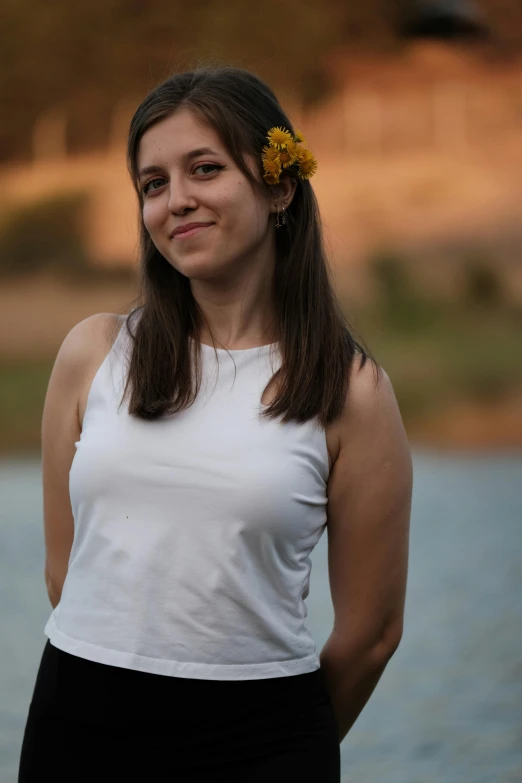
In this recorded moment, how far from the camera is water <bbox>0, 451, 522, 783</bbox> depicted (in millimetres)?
3219

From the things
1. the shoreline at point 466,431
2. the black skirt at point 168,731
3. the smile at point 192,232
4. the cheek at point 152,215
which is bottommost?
the shoreline at point 466,431

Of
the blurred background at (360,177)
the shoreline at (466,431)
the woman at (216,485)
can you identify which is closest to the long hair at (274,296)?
the woman at (216,485)

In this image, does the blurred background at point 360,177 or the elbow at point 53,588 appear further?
the blurred background at point 360,177

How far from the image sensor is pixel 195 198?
1.20 metres

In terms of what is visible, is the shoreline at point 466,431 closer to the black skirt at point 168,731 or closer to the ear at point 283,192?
the ear at point 283,192

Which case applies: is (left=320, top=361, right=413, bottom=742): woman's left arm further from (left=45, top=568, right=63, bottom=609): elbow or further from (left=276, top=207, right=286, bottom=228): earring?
(left=45, top=568, right=63, bottom=609): elbow

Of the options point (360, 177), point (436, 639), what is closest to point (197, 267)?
point (436, 639)

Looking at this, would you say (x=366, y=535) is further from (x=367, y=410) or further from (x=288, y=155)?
(x=288, y=155)

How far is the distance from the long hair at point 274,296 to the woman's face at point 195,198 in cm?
2

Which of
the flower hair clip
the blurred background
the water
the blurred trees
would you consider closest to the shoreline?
the blurred background

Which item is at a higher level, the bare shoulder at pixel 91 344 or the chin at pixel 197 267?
the chin at pixel 197 267

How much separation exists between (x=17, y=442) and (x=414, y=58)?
301cm

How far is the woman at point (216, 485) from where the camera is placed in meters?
1.13

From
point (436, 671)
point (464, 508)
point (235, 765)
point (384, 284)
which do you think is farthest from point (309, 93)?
point (235, 765)
